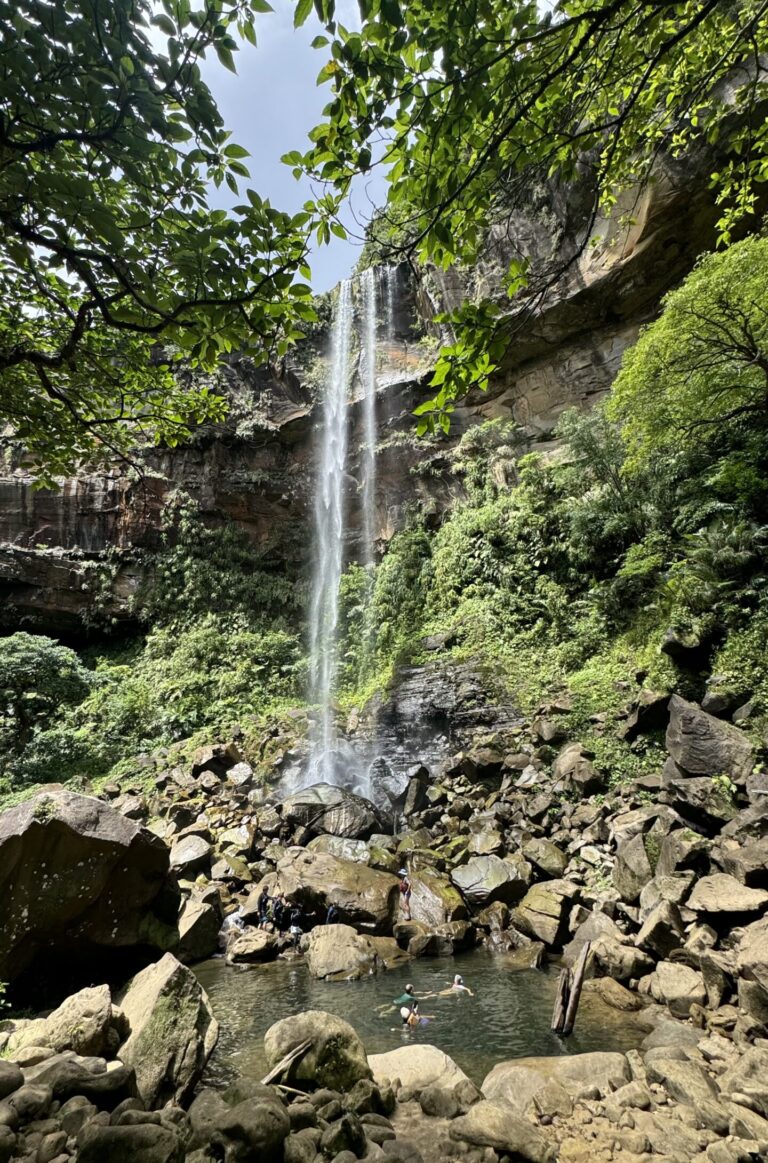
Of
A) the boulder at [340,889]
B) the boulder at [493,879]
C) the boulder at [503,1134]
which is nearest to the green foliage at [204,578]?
the boulder at [340,889]

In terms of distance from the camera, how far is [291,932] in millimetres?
8492

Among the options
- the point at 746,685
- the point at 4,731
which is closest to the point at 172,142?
the point at 746,685

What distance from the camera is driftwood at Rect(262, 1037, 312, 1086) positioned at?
4.03 meters

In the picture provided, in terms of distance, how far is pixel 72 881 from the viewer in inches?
256

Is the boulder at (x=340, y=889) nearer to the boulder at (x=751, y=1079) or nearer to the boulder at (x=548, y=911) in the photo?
the boulder at (x=548, y=911)

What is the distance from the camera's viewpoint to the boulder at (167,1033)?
4113mm

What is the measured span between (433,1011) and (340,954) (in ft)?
6.27

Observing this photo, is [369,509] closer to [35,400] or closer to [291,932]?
[291,932]

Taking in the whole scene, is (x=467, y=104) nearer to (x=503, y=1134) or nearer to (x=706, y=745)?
(x=503, y=1134)

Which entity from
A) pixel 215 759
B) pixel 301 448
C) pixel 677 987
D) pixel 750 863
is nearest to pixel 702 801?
pixel 750 863

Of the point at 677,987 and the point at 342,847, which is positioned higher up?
the point at 677,987

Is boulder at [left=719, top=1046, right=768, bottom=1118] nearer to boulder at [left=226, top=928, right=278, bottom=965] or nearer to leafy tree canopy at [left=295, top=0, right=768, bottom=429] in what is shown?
leafy tree canopy at [left=295, top=0, right=768, bottom=429]

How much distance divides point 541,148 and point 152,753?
1802cm

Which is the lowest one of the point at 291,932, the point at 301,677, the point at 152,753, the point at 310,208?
the point at 291,932
